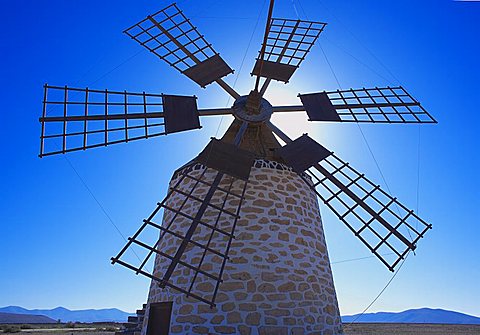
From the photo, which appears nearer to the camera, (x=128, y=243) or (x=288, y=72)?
(x=128, y=243)

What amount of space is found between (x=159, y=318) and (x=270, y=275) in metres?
1.98

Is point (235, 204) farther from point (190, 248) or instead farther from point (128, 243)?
point (128, 243)

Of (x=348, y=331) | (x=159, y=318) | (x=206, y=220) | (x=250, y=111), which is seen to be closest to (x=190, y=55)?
(x=250, y=111)

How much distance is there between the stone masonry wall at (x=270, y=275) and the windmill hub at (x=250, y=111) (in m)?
1.17

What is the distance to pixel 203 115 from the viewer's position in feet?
24.7

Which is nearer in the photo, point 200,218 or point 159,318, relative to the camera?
point 200,218

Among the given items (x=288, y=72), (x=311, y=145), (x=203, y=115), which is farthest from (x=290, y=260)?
(x=288, y=72)

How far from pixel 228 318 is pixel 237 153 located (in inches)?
103

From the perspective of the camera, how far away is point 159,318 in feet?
20.5

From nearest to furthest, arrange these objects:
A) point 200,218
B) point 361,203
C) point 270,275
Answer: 1. point 200,218
2. point 270,275
3. point 361,203

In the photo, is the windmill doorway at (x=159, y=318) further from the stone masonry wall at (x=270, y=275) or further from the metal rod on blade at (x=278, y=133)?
the metal rod on blade at (x=278, y=133)

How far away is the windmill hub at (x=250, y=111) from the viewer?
7.73 metres

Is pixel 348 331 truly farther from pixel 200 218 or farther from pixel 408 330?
pixel 200 218

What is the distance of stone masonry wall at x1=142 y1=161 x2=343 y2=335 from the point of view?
5629mm
